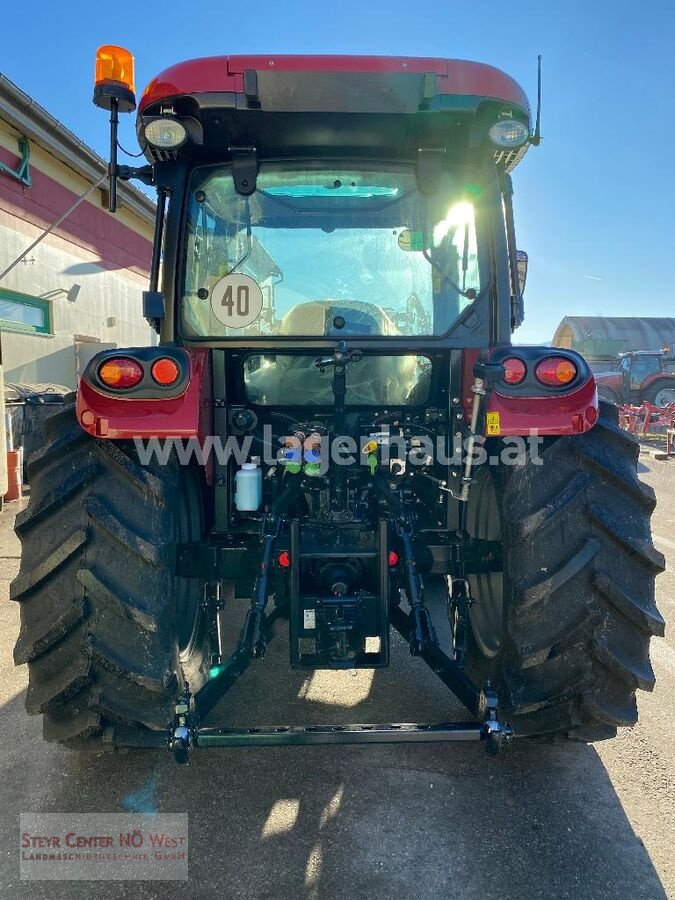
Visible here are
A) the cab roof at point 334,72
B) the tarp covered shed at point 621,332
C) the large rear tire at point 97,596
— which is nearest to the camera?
the large rear tire at point 97,596

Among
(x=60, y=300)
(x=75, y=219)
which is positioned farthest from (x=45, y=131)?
(x=60, y=300)

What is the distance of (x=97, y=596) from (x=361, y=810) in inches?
47.4

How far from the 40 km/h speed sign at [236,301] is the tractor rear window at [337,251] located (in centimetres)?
2

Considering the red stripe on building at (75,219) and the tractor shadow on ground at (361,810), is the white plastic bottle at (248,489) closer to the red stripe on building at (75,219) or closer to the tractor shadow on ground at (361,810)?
the tractor shadow on ground at (361,810)

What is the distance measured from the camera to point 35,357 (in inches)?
464

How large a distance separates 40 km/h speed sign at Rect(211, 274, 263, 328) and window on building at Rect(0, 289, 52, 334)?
9.70m

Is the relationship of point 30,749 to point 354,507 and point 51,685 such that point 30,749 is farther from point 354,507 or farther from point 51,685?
point 354,507

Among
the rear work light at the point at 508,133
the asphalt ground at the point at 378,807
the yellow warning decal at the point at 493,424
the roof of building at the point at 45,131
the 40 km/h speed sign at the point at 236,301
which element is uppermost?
the roof of building at the point at 45,131

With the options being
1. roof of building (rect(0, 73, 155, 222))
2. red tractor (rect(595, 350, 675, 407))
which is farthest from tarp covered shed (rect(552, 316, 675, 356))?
roof of building (rect(0, 73, 155, 222))

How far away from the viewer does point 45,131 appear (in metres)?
11.0

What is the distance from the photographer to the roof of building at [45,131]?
390 inches

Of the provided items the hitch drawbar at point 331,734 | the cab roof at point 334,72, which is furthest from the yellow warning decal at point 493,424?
the cab roof at point 334,72

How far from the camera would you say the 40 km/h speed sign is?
265 centimetres

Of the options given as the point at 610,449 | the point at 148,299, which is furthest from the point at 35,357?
the point at 610,449
